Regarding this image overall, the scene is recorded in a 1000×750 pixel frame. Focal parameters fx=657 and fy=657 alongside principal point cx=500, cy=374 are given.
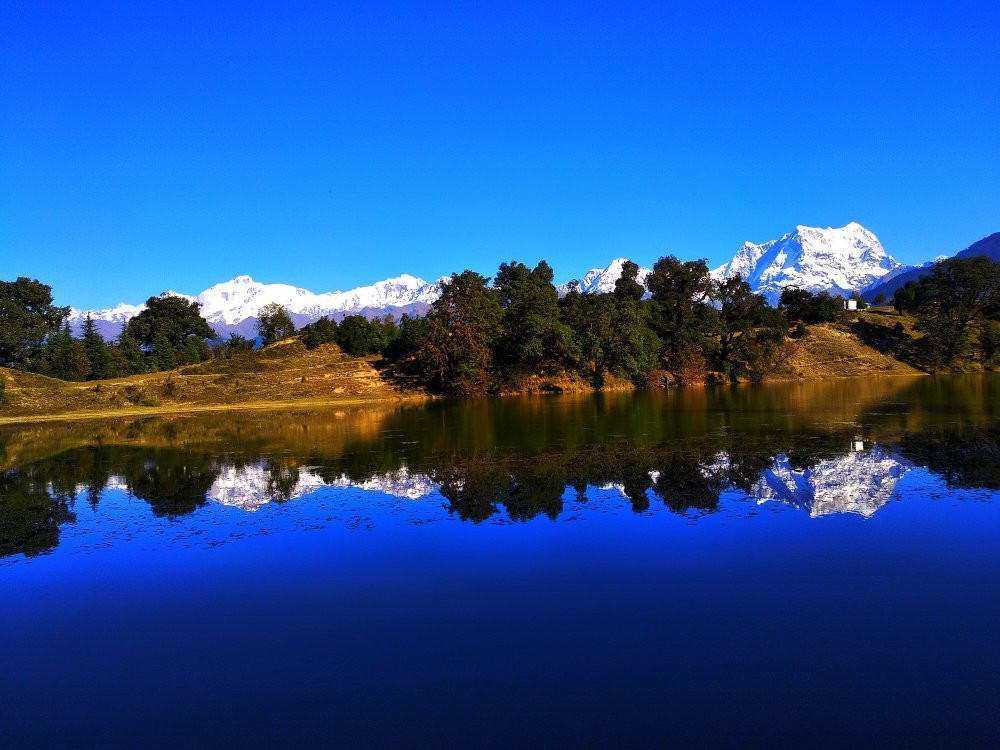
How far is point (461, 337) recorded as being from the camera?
67.0 metres

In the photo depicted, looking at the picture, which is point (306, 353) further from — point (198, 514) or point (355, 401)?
point (198, 514)

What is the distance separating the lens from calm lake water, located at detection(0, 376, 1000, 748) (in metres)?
7.25

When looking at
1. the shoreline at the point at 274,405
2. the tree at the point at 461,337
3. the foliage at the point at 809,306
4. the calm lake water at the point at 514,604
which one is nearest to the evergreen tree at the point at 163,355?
the shoreline at the point at 274,405

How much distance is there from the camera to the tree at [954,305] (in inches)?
3196

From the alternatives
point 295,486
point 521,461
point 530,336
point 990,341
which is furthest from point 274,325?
point 990,341

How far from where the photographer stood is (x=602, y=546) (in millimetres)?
13109

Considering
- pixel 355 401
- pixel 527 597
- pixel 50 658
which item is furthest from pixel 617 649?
pixel 355 401

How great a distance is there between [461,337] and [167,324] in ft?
190

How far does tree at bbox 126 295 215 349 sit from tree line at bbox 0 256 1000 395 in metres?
3.55

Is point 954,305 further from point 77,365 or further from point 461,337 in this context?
point 77,365

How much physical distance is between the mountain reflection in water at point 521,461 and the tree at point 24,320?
45.2m

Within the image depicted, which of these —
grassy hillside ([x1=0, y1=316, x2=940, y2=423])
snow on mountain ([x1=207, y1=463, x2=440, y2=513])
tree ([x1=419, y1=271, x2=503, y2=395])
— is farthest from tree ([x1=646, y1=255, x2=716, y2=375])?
snow on mountain ([x1=207, y1=463, x2=440, y2=513])

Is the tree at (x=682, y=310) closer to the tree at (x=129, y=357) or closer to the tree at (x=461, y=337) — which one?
the tree at (x=461, y=337)

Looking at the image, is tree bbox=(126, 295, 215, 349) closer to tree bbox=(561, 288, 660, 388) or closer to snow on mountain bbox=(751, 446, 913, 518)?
tree bbox=(561, 288, 660, 388)
